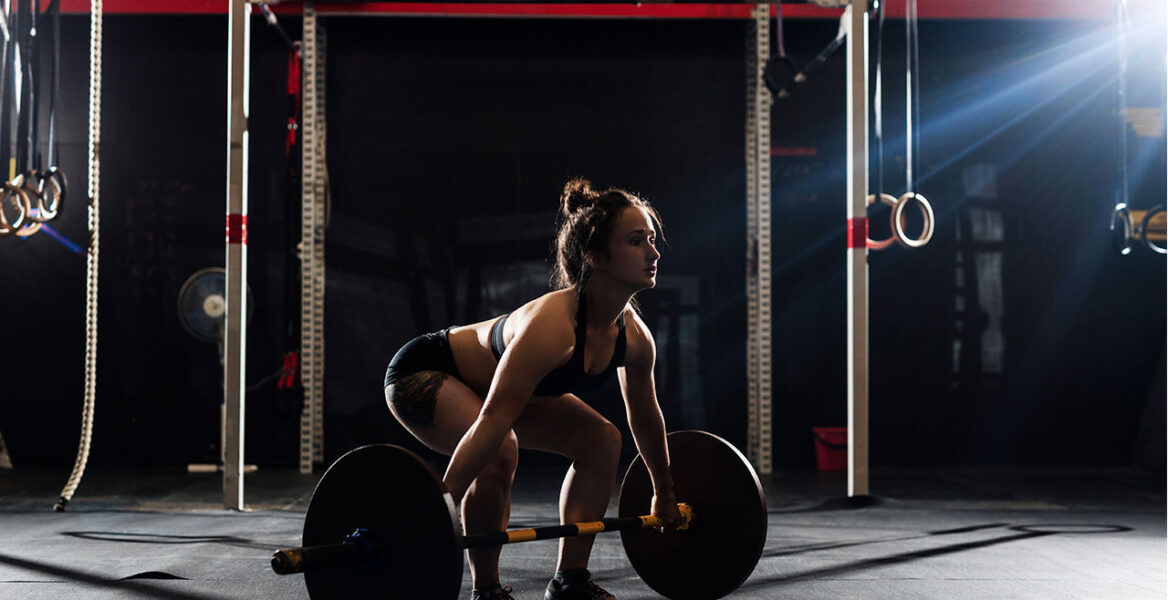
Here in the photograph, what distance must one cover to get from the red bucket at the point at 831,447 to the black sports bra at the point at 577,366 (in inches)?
123

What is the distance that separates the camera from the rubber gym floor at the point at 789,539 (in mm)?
2574

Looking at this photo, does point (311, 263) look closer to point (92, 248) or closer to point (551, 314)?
point (92, 248)

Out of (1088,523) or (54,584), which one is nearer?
(54,584)

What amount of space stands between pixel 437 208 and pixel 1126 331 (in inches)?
158

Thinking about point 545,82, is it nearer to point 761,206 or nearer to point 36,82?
point 761,206

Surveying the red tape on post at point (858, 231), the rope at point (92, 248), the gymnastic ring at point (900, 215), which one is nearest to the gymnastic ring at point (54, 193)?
the rope at point (92, 248)

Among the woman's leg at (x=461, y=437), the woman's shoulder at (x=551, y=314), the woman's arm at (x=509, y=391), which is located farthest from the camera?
the woman's leg at (x=461, y=437)

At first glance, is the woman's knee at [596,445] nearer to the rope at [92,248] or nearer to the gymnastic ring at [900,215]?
the gymnastic ring at [900,215]

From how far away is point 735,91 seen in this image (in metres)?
5.23

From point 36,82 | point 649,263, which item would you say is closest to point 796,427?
point 649,263

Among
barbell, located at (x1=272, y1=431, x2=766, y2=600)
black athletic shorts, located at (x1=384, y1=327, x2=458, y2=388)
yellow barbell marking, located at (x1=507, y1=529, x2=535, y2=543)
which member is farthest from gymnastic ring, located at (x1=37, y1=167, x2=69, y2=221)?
yellow barbell marking, located at (x1=507, y1=529, x2=535, y2=543)

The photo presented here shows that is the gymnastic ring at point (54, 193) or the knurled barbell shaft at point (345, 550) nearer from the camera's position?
the knurled barbell shaft at point (345, 550)

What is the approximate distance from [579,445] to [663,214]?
3.13m

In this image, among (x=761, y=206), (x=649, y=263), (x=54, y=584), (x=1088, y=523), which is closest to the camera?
(x=649, y=263)
